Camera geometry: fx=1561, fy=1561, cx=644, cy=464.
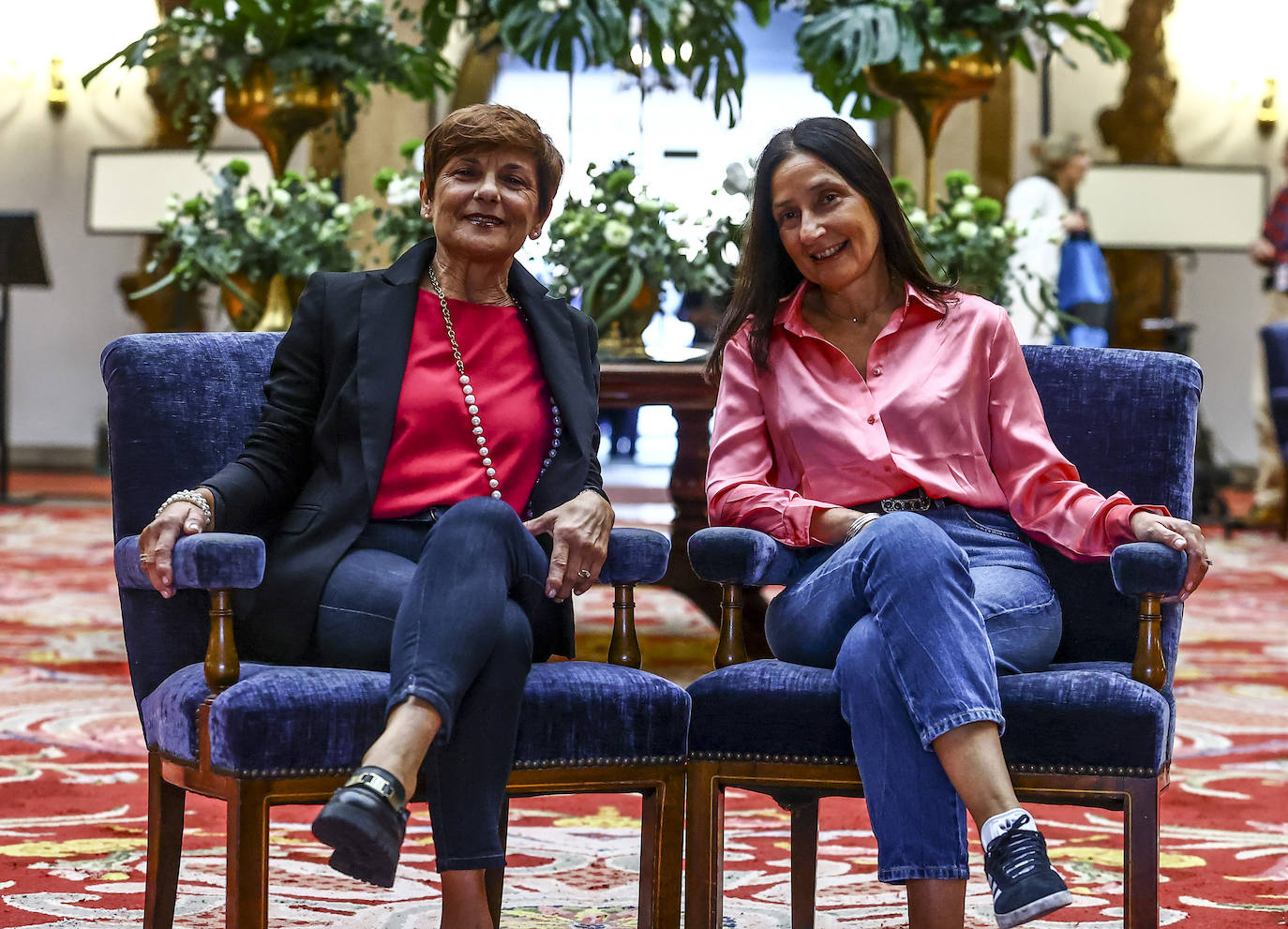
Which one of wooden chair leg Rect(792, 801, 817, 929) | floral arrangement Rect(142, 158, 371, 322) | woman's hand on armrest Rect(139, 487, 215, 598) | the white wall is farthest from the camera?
the white wall

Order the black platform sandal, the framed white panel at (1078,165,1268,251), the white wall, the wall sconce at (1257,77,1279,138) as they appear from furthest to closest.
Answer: the wall sconce at (1257,77,1279,138) → the white wall → the framed white panel at (1078,165,1268,251) → the black platform sandal

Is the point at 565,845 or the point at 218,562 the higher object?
the point at 218,562

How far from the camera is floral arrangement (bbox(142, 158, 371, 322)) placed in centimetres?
398

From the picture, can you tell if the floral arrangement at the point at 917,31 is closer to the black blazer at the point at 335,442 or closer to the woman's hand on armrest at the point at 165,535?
the black blazer at the point at 335,442

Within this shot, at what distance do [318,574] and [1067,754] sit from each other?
3.11 feet

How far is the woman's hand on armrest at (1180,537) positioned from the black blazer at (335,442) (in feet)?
2.40

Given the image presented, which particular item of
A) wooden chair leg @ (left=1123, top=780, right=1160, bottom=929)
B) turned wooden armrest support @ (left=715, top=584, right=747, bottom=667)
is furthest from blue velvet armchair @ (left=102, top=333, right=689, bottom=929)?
wooden chair leg @ (left=1123, top=780, right=1160, bottom=929)

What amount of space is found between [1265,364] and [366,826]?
22.0ft

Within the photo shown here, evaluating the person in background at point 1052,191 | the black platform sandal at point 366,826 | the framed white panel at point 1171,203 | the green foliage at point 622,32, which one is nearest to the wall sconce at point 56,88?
the person in background at point 1052,191

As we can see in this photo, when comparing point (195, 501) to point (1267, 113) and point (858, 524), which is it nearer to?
point (858, 524)

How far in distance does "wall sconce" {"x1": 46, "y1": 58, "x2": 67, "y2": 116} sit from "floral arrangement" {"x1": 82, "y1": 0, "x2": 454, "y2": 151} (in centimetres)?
711

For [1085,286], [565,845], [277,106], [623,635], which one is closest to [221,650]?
[623,635]

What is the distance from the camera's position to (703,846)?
6.42 ft

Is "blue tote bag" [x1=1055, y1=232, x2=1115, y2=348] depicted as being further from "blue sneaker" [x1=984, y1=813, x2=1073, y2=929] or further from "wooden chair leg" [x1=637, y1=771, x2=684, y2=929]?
"blue sneaker" [x1=984, y1=813, x2=1073, y2=929]
